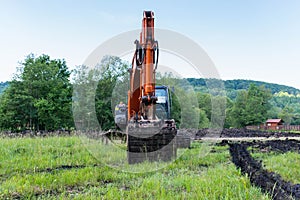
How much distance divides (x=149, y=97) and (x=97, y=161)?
1812 mm

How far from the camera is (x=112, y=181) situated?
4871mm

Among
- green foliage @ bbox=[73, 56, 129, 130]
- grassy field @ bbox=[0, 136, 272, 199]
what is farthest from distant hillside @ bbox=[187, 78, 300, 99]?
grassy field @ bbox=[0, 136, 272, 199]

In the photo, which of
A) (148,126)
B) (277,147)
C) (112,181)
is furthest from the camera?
(277,147)

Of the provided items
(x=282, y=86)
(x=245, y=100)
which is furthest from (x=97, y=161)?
(x=282, y=86)

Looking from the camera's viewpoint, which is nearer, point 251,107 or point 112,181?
point 112,181

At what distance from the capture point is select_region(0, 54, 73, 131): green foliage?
31047mm

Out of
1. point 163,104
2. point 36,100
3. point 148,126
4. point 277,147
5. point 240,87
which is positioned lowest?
point 277,147

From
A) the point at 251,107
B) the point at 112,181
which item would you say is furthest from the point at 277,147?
the point at 251,107

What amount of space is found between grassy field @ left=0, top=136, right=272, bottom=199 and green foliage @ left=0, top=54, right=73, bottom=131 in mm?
25482

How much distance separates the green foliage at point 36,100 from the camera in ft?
102

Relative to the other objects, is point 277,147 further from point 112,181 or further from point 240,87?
point 240,87

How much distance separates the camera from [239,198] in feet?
11.2

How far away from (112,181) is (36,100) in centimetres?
2889

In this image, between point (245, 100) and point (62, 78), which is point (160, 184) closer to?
point (62, 78)
